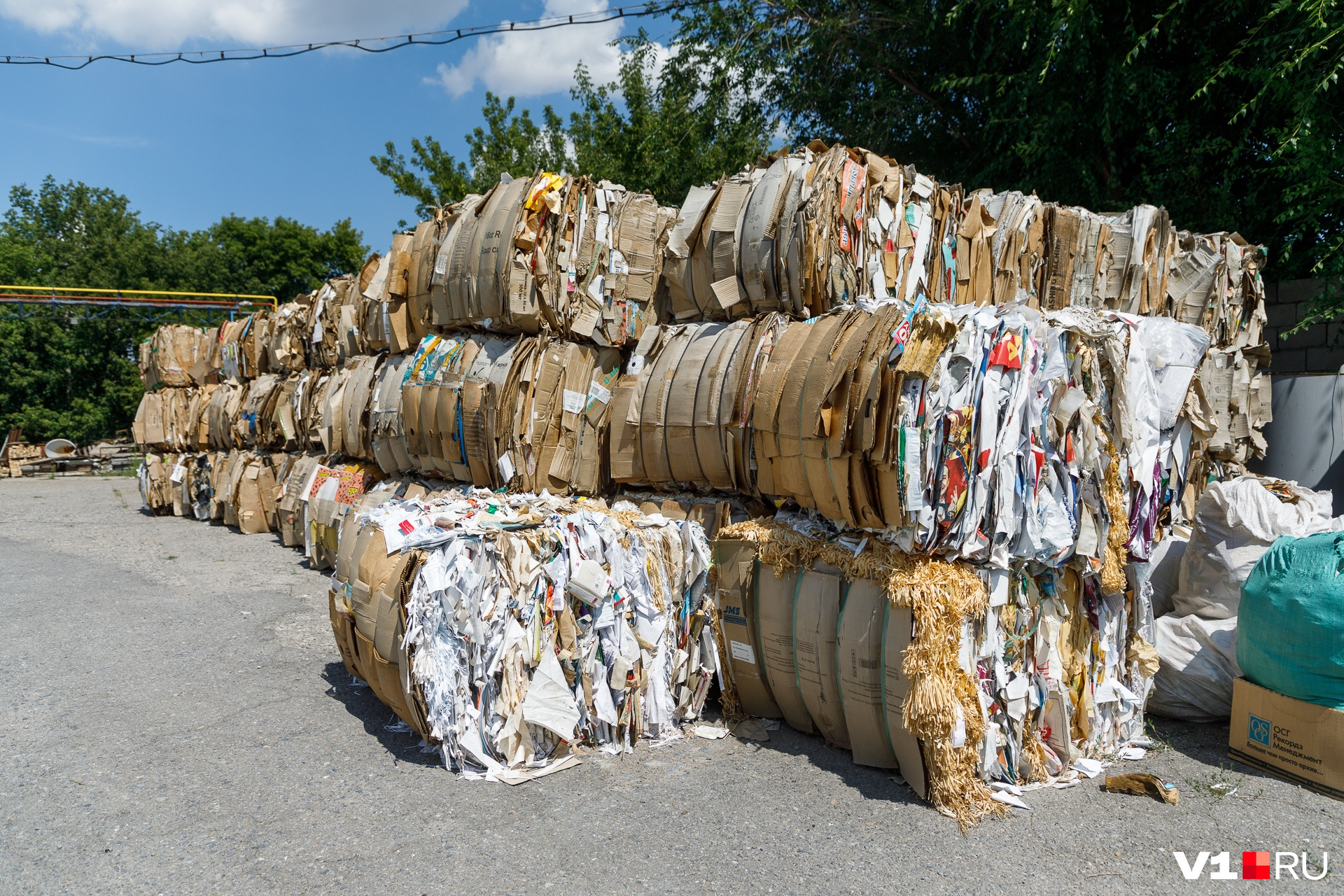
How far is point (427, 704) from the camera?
3596 millimetres

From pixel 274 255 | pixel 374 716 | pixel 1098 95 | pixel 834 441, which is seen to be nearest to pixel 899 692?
pixel 834 441

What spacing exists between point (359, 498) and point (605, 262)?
10.3 feet

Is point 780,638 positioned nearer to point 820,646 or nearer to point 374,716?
point 820,646

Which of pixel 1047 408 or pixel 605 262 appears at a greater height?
pixel 605 262

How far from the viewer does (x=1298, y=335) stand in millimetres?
8047

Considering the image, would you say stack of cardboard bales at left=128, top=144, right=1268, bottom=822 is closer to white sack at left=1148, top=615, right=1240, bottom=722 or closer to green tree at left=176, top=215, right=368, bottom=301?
white sack at left=1148, top=615, right=1240, bottom=722

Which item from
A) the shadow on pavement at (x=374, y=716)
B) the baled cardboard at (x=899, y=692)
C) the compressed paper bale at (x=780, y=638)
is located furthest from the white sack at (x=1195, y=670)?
the shadow on pavement at (x=374, y=716)

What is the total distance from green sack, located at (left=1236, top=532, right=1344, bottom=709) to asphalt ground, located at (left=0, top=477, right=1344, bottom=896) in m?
0.42

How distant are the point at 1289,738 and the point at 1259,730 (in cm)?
12

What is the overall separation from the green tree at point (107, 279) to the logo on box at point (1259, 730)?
28.1m

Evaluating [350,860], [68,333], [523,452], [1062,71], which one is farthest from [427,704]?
[68,333]

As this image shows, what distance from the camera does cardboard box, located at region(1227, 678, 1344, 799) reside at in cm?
331

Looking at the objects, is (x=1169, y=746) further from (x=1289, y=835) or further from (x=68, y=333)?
(x=68, y=333)

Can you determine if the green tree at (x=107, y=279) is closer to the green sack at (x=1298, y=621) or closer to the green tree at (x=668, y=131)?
the green tree at (x=668, y=131)
